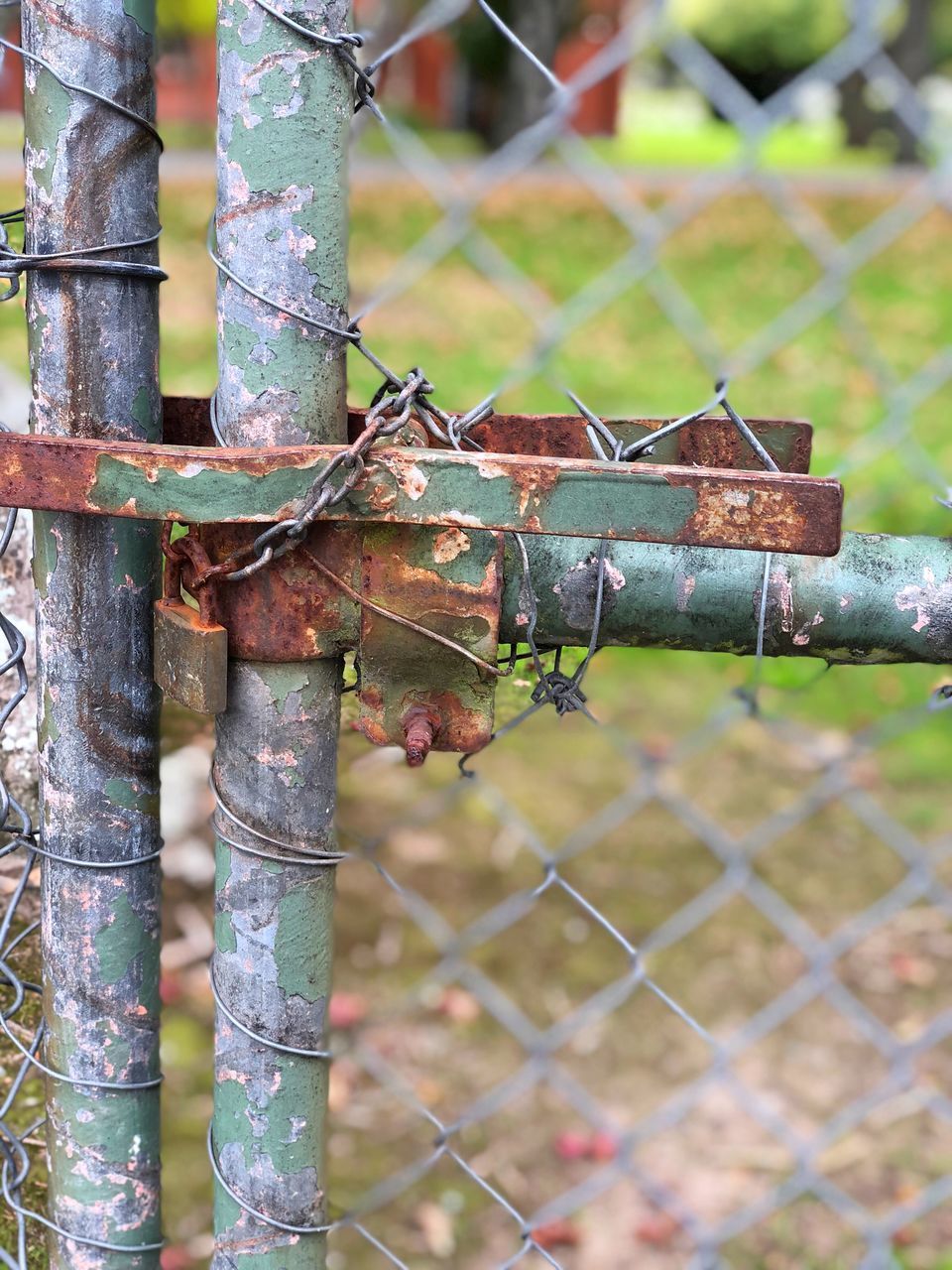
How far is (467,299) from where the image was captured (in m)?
8.64

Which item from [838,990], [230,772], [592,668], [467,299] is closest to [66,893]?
[230,772]

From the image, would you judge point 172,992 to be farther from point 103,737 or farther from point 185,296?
point 185,296

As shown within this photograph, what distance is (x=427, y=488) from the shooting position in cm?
80

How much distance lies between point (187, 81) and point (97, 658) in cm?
2574

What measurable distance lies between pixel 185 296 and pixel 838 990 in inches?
261

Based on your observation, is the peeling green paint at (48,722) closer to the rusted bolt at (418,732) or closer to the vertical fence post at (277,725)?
the vertical fence post at (277,725)

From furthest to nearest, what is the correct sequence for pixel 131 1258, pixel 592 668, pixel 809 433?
pixel 592 668 → pixel 131 1258 → pixel 809 433

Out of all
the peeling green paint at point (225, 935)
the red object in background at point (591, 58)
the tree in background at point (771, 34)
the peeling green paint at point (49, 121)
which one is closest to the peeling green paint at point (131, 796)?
the peeling green paint at point (225, 935)

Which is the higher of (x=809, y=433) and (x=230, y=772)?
(x=809, y=433)

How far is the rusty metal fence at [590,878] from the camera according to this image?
0.89 metres

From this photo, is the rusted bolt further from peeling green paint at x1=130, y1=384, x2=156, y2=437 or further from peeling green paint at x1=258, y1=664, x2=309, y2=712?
peeling green paint at x1=130, y1=384, x2=156, y2=437

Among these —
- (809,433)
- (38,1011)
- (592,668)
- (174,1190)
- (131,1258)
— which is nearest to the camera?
(809,433)

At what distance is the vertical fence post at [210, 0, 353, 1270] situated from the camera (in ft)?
2.58

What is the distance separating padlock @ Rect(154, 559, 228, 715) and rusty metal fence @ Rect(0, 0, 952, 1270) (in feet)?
0.12
